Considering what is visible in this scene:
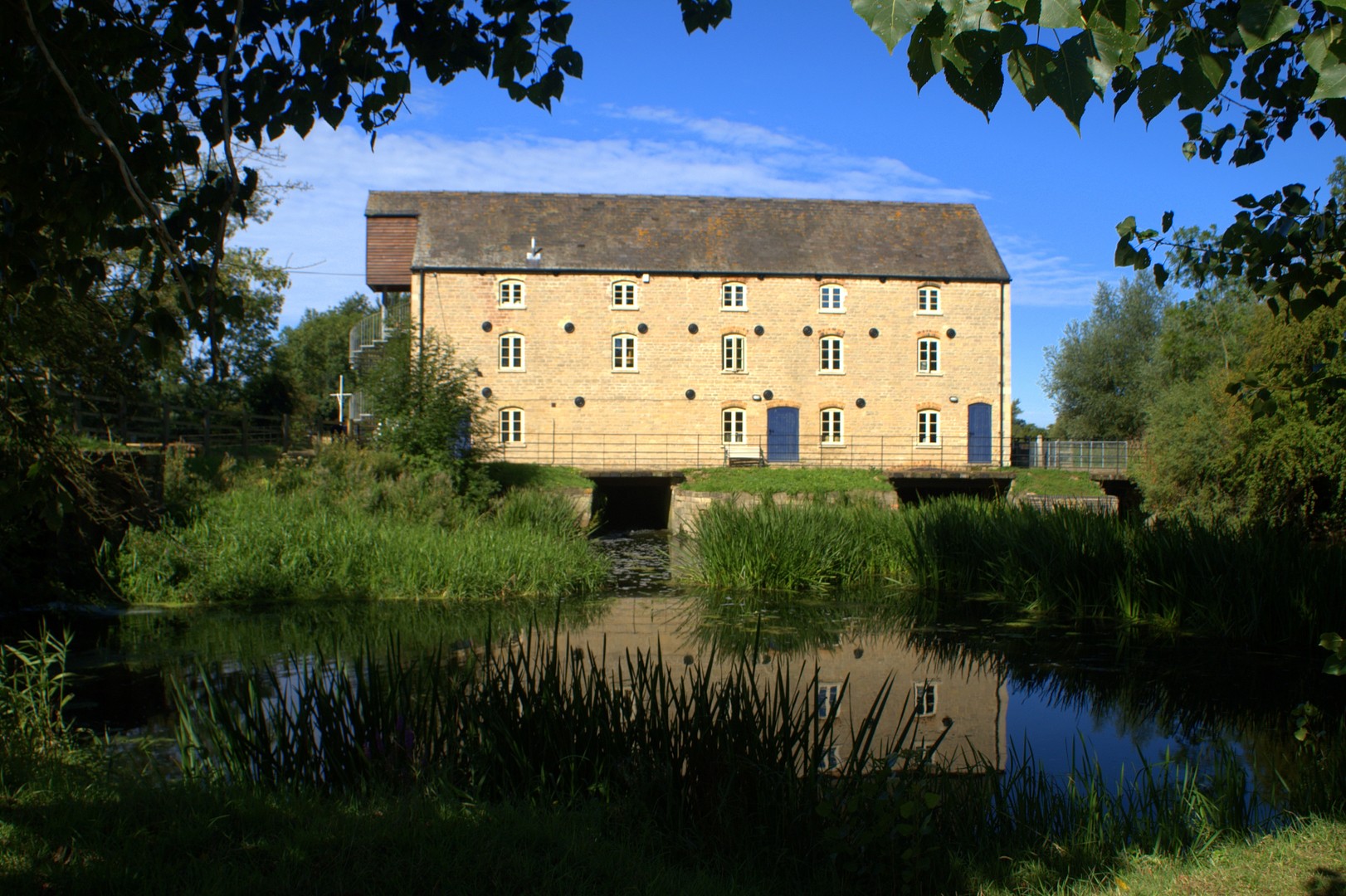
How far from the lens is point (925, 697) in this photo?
22.9ft

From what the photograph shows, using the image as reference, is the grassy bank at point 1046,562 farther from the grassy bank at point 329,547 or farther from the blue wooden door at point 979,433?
the blue wooden door at point 979,433

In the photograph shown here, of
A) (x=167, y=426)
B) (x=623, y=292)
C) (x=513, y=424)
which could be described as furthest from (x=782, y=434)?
(x=167, y=426)

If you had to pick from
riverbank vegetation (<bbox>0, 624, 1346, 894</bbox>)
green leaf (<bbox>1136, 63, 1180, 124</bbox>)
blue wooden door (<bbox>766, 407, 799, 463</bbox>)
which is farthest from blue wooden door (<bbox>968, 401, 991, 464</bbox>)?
green leaf (<bbox>1136, 63, 1180, 124</bbox>)

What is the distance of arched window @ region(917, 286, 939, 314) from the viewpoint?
94.2 feet

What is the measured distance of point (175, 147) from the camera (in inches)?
138

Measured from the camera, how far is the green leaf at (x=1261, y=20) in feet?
5.67

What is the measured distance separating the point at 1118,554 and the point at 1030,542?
3.48ft

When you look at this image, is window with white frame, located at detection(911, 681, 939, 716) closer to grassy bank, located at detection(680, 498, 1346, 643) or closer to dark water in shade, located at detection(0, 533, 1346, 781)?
dark water in shade, located at detection(0, 533, 1346, 781)

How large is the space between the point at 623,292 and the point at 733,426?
195 inches

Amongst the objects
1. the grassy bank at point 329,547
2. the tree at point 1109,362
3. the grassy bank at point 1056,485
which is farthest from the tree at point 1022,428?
the grassy bank at point 329,547

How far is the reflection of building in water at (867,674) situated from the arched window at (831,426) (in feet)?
61.3

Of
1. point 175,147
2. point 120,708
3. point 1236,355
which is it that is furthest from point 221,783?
point 1236,355

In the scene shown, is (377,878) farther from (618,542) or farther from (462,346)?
(462,346)

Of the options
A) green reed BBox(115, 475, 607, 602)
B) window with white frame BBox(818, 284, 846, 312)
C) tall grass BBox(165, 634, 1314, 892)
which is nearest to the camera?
tall grass BBox(165, 634, 1314, 892)
